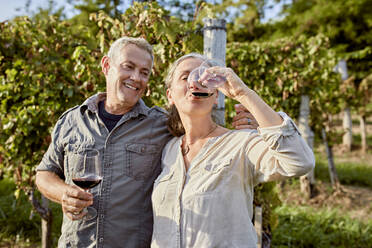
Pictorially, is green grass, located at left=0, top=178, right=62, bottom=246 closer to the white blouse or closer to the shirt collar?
the shirt collar

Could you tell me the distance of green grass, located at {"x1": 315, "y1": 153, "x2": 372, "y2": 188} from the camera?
7344mm

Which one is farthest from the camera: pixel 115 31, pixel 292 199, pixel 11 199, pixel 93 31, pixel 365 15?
pixel 365 15

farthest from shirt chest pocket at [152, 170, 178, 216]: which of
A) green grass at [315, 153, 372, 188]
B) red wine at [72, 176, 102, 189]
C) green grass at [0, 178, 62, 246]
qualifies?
green grass at [315, 153, 372, 188]

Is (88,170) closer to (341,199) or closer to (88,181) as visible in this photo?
(88,181)

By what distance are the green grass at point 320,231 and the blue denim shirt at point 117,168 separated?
292 centimetres

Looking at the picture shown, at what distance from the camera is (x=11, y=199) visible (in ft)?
18.6

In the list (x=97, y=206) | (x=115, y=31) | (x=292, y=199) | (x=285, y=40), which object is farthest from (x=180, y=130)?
(x=292, y=199)

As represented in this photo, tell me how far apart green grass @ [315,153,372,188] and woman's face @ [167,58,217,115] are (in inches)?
261

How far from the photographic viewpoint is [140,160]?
195cm

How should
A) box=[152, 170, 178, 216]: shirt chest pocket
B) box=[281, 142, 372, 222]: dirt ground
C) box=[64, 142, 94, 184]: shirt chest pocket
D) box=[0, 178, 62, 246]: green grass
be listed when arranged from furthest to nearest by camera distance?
1. box=[281, 142, 372, 222]: dirt ground
2. box=[0, 178, 62, 246]: green grass
3. box=[64, 142, 94, 184]: shirt chest pocket
4. box=[152, 170, 178, 216]: shirt chest pocket

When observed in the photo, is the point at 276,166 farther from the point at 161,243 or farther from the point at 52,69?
the point at 52,69

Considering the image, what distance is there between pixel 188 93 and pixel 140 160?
0.53m

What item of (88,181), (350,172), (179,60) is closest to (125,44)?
(179,60)

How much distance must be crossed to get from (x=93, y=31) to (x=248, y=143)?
264 cm
